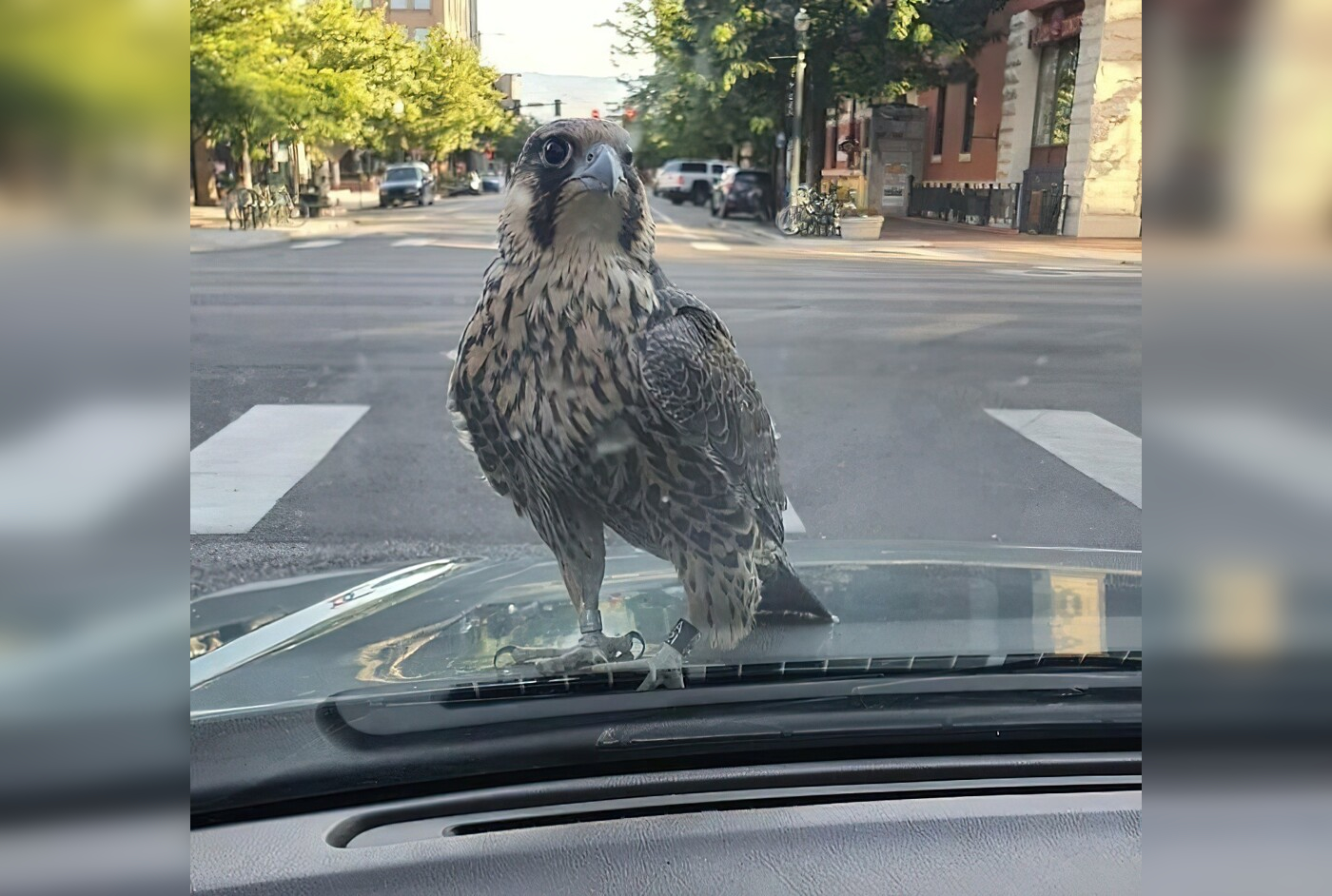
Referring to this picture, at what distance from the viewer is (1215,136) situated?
3.41ft

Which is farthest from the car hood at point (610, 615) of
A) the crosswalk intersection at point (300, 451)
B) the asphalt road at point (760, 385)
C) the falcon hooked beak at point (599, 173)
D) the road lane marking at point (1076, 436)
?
the falcon hooked beak at point (599, 173)

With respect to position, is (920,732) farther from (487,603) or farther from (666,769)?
(487,603)

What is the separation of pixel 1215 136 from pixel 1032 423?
4821 mm

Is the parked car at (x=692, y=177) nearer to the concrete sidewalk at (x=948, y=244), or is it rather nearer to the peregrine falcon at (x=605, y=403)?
the concrete sidewalk at (x=948, y=244)

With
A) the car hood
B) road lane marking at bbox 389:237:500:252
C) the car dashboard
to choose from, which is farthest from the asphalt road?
the car dashboard

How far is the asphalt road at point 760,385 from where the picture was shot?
342cm

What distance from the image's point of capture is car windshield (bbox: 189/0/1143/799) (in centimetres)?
232

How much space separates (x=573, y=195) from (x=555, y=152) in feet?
0.38

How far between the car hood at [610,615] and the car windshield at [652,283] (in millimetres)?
14

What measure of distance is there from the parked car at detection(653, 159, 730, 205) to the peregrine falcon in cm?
43

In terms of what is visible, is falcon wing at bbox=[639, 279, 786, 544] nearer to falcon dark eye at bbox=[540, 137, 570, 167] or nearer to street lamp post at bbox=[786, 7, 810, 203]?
falcon dark eye at bbox=[540, 137, 570, 167]

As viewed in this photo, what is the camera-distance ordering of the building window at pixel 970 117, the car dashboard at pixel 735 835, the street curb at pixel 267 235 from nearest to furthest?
the car dashboard at pixel 735 835 → the street curb at pixel 267 235 → the building window at pixel 970 117

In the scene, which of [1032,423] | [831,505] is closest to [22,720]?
[831,505]

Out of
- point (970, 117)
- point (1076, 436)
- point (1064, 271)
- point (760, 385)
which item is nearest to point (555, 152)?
point (970, 117)
